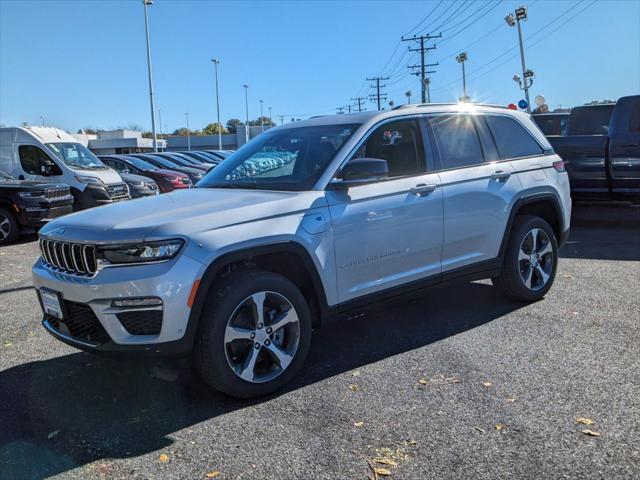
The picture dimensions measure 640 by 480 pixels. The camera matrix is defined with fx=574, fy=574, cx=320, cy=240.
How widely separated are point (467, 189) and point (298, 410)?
7.94ft

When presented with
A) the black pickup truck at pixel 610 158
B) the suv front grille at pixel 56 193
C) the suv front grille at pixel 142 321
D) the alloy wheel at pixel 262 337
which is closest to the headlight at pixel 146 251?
the suv front grille at pixel 142 321

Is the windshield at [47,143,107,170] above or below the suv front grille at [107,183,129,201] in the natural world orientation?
above

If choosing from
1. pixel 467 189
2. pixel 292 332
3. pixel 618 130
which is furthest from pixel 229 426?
pixel 618 130

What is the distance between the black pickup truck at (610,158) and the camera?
9.14m

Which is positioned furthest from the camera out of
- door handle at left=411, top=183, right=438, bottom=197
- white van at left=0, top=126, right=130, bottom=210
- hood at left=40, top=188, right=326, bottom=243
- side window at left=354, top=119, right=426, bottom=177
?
white van at left=0, top=126, right=130, bottom=210

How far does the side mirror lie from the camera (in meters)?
4.05

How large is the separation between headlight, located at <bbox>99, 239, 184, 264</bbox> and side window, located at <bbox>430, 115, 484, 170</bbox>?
98.2 inches

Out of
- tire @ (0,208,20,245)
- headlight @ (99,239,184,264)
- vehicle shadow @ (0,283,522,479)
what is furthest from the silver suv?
tire @ (0,208,20,245)

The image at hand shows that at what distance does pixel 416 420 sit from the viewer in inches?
133

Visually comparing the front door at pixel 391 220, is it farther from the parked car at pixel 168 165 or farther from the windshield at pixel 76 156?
the parked car at pixel 168 165

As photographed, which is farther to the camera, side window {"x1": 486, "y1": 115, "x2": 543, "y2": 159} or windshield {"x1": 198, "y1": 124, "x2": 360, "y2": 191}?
side window {"x1": 486, "y1": 115, "x2": 543, "y2": 159}

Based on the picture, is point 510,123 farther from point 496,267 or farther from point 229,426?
point 229,426

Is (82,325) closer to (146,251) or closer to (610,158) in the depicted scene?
(146,251)

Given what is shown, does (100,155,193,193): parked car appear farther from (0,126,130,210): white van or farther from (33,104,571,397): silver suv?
(33,104,571,397): silver suv
